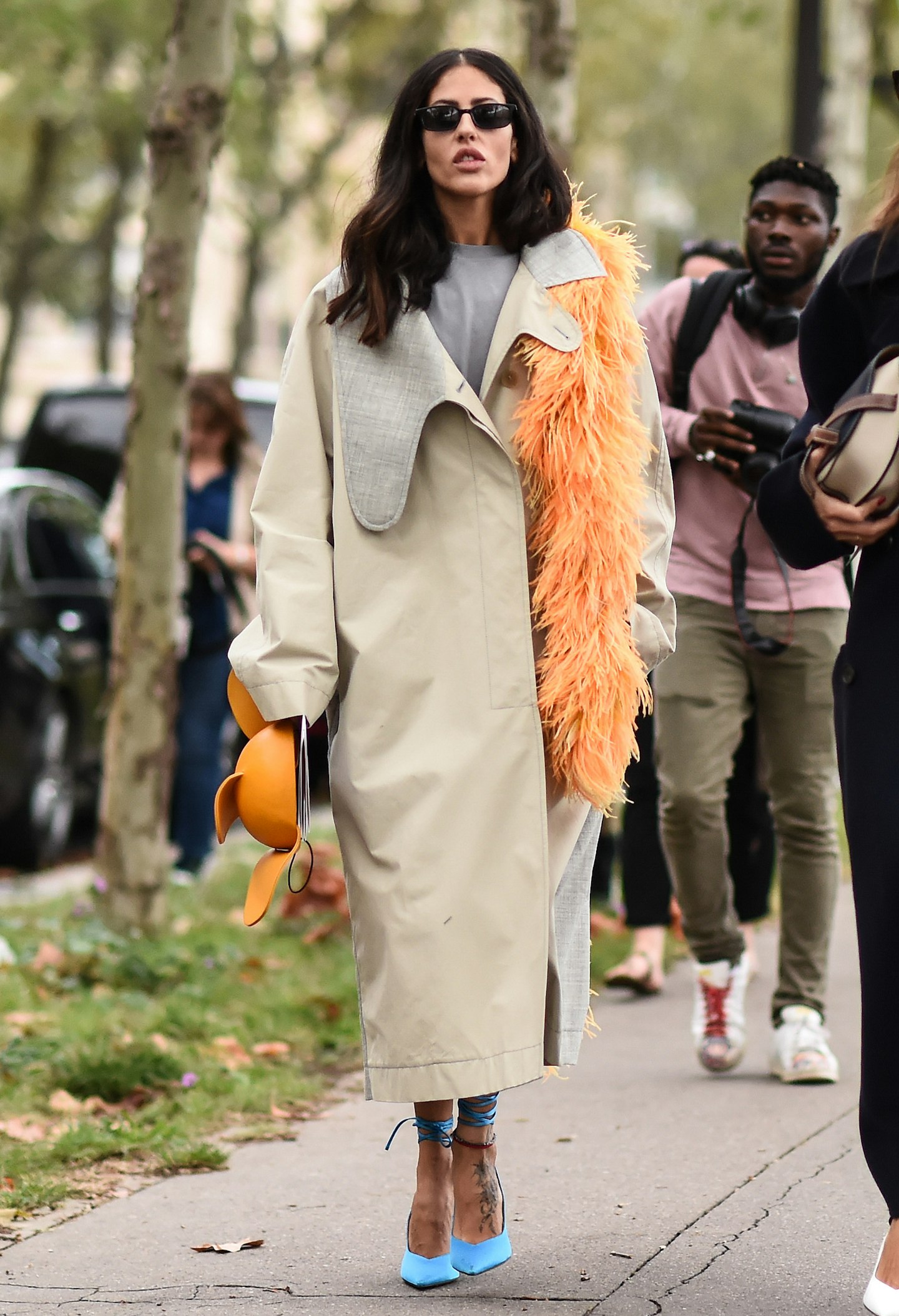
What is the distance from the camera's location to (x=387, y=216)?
11.7 feet

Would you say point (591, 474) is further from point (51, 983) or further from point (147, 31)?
point (147, 31)

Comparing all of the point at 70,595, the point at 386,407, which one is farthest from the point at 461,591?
the point at 70,595

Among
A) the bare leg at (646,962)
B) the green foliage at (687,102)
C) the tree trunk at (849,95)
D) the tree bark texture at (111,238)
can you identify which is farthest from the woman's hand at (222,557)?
the green foliage at (687,102)

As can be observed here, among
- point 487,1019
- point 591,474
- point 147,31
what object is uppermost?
point 147,31

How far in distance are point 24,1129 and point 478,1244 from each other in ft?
4.84

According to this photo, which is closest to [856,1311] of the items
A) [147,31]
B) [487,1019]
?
[487,1019]

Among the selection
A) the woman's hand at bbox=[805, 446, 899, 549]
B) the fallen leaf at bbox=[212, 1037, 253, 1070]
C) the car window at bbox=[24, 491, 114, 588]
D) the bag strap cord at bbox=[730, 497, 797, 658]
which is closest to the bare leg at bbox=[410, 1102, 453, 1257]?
the woman's hand at bbox=[805, 446, 899, 549]

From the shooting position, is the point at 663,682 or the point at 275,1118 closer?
the point at 275,1118

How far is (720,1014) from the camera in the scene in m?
5.26

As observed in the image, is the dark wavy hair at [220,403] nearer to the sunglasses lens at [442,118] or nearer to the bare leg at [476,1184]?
the sunglasses lens at [442,118]

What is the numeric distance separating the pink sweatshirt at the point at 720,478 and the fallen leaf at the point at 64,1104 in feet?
6.58

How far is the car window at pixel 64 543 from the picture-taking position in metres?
9.75

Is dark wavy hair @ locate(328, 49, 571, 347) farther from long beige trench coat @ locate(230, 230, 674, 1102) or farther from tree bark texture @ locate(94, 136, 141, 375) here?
tree bark texture @ locate(94, 136, 141, 375)

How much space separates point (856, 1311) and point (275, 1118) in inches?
74.3
